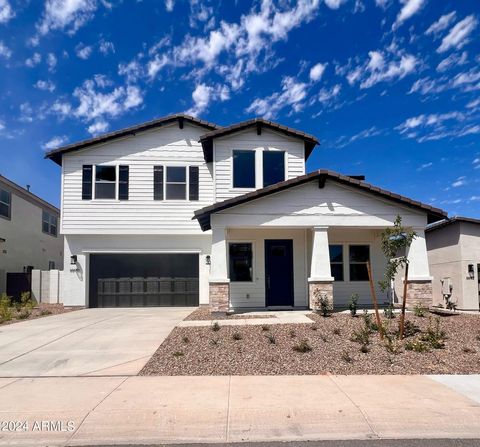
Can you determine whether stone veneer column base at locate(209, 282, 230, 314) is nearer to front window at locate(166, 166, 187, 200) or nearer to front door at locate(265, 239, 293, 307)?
front door at locate(265, 239, 293, 307)

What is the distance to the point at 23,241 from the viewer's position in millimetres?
22578

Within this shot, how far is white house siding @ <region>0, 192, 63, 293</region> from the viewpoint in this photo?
20.5 meters

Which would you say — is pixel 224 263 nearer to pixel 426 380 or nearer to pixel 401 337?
pixel 401 337

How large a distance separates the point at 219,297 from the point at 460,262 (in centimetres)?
1077

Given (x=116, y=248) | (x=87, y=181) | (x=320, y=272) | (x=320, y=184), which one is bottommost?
(x=320, y=272)

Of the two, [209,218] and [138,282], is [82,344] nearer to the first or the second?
[209,218]

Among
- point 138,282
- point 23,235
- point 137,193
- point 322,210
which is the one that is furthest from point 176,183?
point 23,235

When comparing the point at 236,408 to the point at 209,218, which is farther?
the point at 209,218

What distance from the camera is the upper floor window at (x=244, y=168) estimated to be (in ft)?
49.9

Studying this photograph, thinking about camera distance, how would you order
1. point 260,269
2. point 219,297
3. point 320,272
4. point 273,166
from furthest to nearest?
point 273,166
point 260,269
point 320,272
point 219,297

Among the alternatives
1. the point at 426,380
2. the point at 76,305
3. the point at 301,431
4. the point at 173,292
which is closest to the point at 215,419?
the point at 301,431

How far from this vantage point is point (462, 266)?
53.2ft

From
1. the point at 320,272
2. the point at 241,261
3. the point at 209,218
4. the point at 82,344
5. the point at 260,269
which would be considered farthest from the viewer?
the point at 241,261

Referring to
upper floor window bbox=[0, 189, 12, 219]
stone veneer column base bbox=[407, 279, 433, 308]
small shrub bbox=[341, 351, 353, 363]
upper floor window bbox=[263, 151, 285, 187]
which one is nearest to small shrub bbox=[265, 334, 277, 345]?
small shrub bbox=[341, 351, 353, 363]
